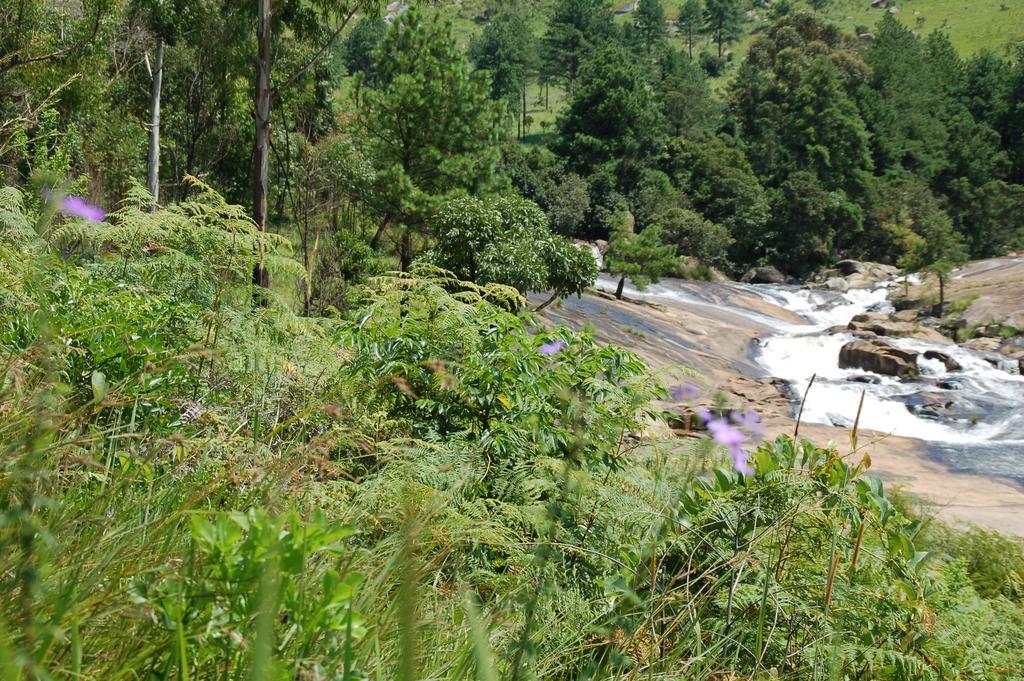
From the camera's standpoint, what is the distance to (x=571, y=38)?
60719mm

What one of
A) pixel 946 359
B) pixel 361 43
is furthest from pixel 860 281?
pixel 361 43

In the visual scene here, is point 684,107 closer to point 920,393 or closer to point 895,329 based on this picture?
point 895,329

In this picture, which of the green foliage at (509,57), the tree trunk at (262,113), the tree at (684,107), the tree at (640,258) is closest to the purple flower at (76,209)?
the tree trunk at (262,113)

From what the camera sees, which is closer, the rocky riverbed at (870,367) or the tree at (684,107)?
the rocky riverbed at (870,367)

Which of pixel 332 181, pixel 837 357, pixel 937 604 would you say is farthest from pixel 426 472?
pixel 837 357

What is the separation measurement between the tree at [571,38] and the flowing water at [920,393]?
40430 mm

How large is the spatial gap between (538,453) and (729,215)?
4020 cm

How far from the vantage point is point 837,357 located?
21.3 metres

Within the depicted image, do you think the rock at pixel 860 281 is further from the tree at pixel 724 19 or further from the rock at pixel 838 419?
the tree at pixel 724 19

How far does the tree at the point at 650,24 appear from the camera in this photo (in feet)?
224

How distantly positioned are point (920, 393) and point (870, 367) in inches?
84.5

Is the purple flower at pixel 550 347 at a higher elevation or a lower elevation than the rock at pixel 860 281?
higher

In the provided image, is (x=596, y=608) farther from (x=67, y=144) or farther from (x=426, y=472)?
(x=67, y=144)

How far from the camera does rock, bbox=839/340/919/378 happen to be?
63.5 ft
